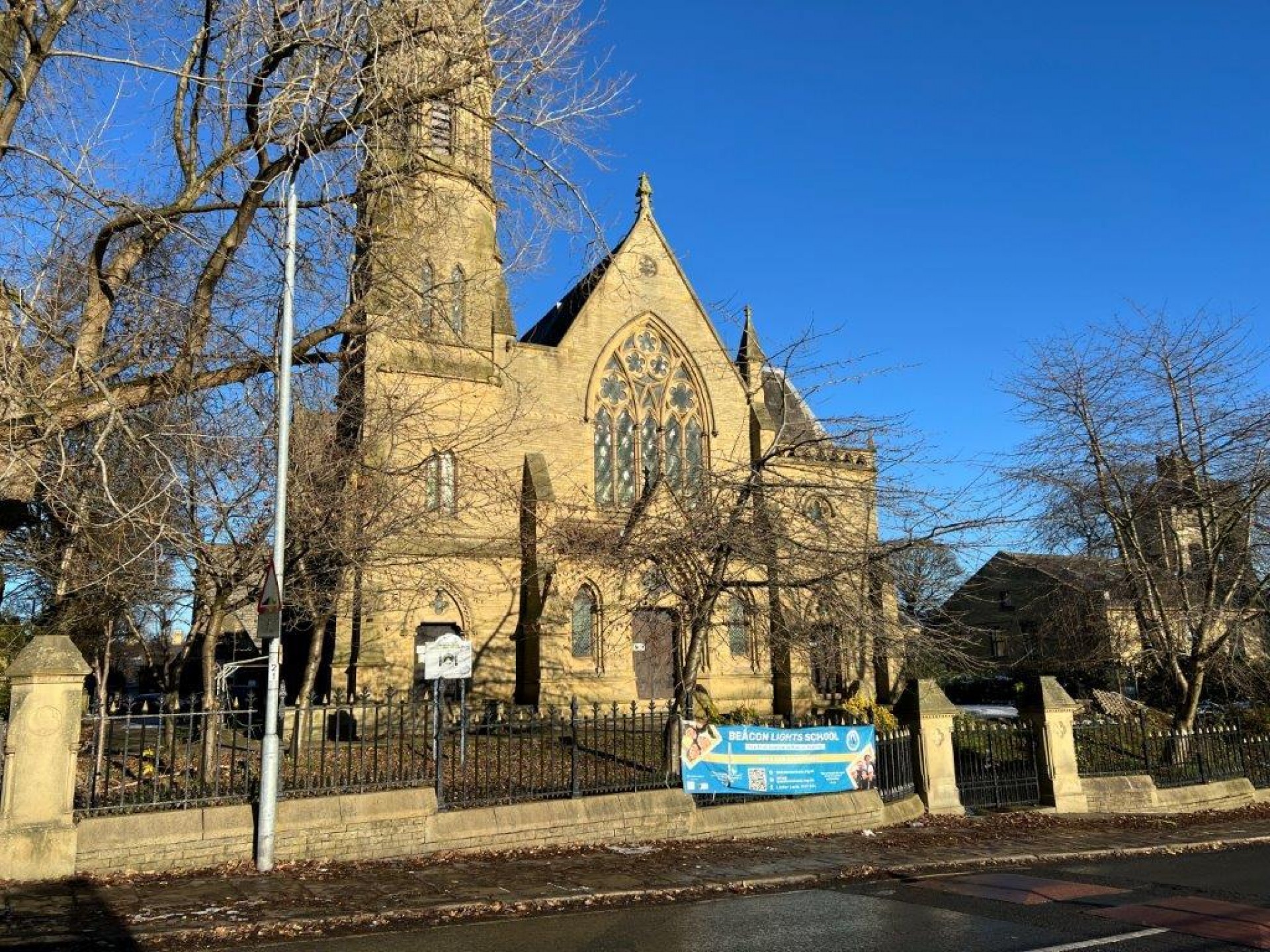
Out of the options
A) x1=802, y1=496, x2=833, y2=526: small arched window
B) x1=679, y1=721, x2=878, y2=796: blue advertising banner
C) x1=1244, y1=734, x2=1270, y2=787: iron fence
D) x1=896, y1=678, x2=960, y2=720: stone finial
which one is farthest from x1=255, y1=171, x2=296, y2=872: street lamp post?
x1=1244, y1=734, x2=1270, y2=787: iron fence

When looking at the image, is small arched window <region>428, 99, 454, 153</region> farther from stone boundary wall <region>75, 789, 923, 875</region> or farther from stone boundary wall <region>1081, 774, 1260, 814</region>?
stone boundary wall <region>1081, 774, 1260, 814</region>

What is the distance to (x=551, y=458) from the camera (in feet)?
83.5

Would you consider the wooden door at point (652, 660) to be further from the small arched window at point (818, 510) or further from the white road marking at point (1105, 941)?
the white road marking at point (1105, 941)

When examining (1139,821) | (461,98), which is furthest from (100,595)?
(1139,821)

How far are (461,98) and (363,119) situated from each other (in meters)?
1.72

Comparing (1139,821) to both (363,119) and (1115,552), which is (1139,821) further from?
(363,119)

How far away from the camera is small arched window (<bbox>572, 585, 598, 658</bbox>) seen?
24438 mm

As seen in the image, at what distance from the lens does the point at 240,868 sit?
9477 millimetres

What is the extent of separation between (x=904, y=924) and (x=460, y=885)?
4.03m

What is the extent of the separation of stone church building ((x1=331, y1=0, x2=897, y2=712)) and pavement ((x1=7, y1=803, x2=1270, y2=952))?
333 centimetres

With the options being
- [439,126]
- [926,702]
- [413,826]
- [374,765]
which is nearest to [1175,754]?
[926,702]

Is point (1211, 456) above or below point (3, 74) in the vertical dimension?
below

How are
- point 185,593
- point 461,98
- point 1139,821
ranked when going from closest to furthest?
point 461,98, point 185,593, point 1139,821

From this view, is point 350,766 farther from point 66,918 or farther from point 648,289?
point 648,289
